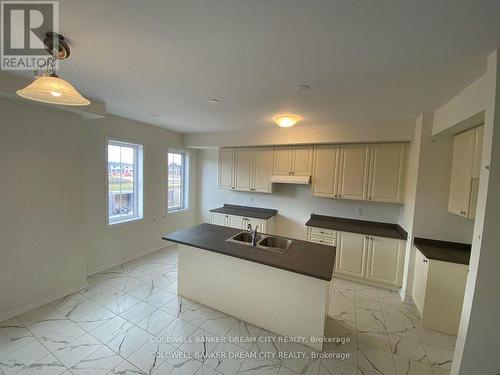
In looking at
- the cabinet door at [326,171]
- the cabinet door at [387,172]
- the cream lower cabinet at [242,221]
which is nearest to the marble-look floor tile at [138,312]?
the cream lower cabinet at [242,221]

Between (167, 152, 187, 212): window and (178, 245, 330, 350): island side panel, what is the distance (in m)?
2.35

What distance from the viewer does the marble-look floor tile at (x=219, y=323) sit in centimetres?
215

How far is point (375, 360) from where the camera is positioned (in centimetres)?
188

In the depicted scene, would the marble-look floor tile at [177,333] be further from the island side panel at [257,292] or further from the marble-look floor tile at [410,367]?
the marble-look floor tile at [410,367]

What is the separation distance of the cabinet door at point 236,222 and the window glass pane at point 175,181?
1.43 m

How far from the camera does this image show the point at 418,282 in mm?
2549

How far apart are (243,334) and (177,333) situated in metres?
0.66

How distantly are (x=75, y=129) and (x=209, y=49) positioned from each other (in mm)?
2339

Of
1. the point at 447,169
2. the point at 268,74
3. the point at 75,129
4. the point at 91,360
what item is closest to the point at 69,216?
the point at 75,129

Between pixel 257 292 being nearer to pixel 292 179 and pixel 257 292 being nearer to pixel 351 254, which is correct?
pixel 351 254

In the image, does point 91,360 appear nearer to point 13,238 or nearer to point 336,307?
point 13,238

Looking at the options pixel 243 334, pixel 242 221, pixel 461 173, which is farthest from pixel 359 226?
pixel 243 334

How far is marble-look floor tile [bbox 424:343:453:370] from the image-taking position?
185 centimetres

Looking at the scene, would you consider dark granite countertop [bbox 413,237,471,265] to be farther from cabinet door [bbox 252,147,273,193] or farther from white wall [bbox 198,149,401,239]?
cabinet door [bbox 252,147,273,193]
